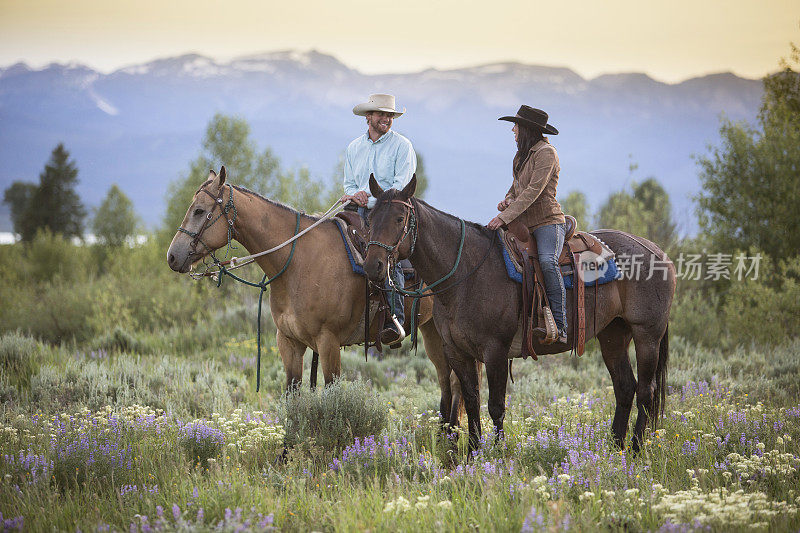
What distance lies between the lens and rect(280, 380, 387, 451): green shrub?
5605 millimetres

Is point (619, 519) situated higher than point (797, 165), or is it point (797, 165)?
point (797, 165)

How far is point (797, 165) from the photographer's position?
52.9ft

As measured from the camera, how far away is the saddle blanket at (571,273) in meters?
5.53

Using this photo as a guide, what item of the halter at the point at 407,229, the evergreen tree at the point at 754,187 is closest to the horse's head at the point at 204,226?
the halter at the point at 407,229

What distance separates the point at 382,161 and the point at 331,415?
8.68 ft

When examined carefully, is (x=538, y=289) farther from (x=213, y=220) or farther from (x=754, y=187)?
(x=754, y=187)

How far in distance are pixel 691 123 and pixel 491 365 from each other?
654 feet

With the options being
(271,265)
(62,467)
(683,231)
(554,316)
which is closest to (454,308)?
(554,316)

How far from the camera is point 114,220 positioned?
49.4 metres

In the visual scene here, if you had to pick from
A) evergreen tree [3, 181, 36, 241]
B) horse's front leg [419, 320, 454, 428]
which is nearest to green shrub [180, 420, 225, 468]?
horse's front leg [419, 320, 454, 428]

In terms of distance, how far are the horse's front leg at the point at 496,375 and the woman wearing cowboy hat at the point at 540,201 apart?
625 millimetres

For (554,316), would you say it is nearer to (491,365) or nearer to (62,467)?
(491,365)

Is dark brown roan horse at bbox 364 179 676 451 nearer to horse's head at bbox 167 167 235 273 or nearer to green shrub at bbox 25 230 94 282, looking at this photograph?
horse's head at bbox 167 167 235 273

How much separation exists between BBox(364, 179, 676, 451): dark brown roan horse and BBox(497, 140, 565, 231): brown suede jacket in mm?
394
